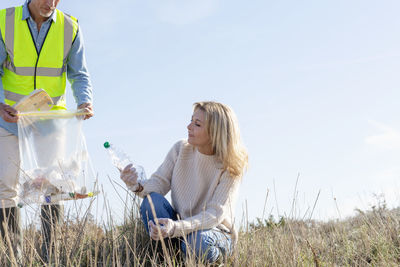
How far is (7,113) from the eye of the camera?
3811mm

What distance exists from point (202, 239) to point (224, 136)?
68 cm

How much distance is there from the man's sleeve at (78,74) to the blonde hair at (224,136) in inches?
43.4

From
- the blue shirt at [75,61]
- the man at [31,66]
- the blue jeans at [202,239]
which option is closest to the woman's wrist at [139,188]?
the blue jeans at [202,239]

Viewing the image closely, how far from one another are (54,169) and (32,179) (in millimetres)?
174

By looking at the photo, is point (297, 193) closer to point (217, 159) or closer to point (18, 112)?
point (217, 159)

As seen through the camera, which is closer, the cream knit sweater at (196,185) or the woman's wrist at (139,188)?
the cream knit sweater at (196,185)

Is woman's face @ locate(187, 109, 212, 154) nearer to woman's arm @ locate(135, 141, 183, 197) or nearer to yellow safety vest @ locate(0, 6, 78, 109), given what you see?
woman's arm @ locate(135, 141, 183, 197)

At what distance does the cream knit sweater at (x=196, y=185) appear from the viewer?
3410 millimetres

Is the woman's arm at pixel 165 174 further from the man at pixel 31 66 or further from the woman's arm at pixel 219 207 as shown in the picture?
the man at pixel 31 66


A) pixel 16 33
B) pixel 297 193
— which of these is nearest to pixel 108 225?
pixel 297 193

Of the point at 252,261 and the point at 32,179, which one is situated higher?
the point at 32,179

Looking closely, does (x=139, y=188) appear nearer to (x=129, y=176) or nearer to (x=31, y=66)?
(x=129, y=176)

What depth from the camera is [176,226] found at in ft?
10.1

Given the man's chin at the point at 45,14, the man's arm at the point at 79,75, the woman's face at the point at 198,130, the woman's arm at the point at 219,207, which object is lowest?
the woman's arm at the point at 219,207
